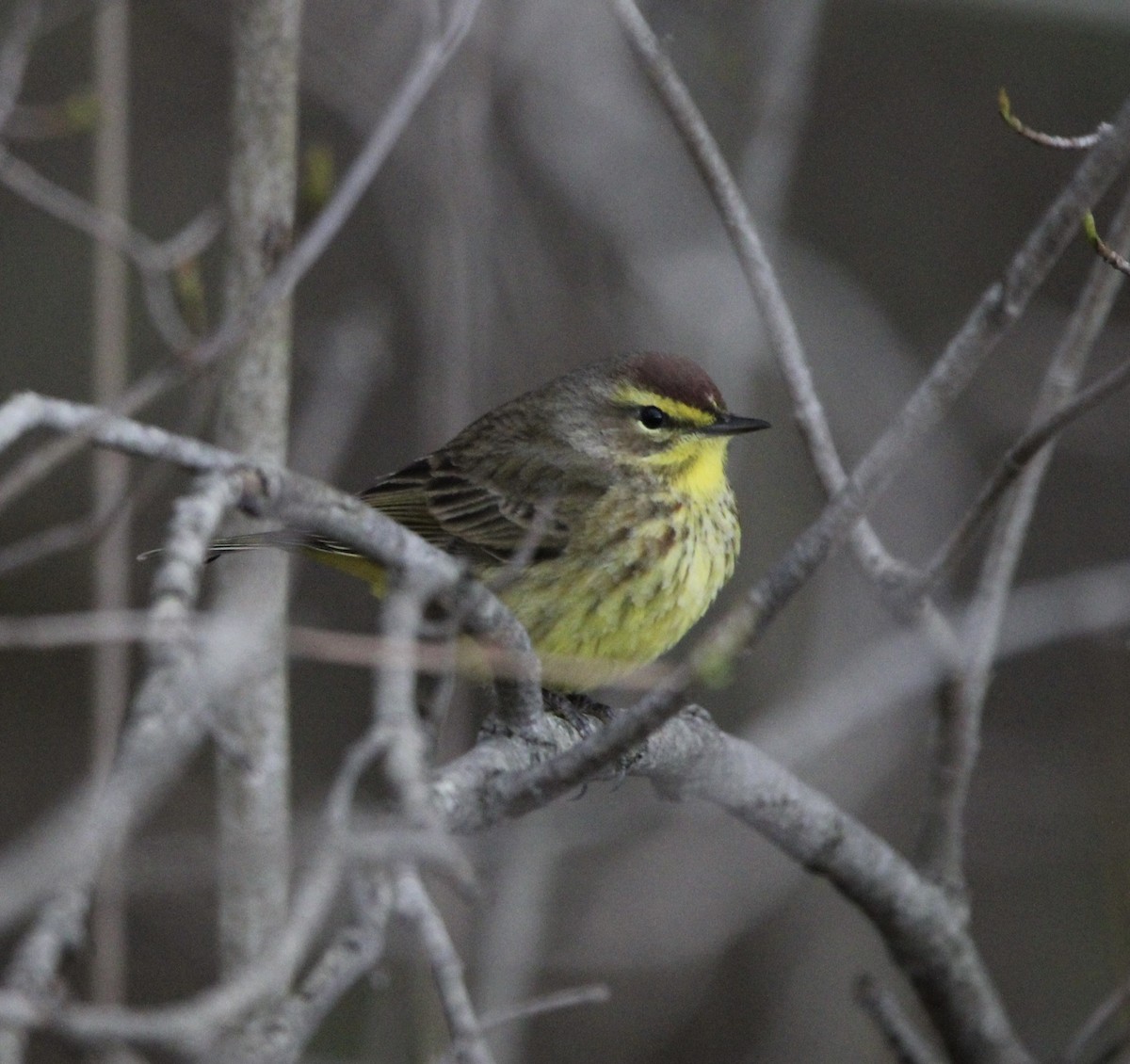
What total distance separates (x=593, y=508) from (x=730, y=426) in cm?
50

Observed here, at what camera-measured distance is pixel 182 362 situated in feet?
10.4

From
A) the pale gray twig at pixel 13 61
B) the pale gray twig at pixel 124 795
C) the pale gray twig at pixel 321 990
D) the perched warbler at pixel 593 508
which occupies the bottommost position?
the pale gray twig at pixel 321 990

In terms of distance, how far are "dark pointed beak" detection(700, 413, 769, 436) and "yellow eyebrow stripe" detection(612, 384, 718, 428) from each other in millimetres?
24

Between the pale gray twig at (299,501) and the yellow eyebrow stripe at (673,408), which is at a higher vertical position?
the yellow eyebrow stripe at (673,408)

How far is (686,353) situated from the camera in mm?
7086

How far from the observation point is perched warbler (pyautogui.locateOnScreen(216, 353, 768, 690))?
4.57 meters

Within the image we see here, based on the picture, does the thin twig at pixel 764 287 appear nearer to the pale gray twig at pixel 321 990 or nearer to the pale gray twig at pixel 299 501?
the pale gray twig at pixel 299 501

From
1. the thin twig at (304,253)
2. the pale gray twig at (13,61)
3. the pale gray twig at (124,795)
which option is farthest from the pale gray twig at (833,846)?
the pale gray twig at (13,61)

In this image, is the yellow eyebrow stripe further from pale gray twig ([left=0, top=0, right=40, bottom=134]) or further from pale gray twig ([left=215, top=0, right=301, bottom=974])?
pale gray twig ([left=0, top=0, right=40, bottom=134])

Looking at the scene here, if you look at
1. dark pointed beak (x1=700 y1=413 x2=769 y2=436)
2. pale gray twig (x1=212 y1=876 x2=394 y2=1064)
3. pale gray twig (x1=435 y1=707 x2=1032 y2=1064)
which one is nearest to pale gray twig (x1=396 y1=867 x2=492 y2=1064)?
pale gray twig (x1=212 y1=876 x2=394 y2=1064)

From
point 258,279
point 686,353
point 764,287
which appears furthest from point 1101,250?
point 686,353

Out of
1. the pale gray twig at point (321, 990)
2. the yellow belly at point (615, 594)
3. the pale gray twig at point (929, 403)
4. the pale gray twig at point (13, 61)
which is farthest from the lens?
the yellow belly at point (615, 594)

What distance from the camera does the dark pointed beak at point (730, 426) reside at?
480 centimetres

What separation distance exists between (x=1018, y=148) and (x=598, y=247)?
3.20m
